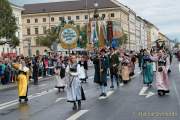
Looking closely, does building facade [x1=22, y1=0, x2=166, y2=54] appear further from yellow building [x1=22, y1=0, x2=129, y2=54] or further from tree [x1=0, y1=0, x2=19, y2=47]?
tree [x1=0, y1=0, x2=19, y2=47]

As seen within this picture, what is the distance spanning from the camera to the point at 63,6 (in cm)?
15525

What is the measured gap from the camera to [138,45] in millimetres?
195875

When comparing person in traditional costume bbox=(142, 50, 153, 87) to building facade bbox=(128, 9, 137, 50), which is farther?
building facade bbox=(128, 9, 137, 50)

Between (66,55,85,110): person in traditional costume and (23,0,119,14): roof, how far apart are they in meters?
133

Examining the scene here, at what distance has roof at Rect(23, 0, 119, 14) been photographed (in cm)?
15175

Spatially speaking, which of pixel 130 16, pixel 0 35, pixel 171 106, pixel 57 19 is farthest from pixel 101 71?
pixel 130 16

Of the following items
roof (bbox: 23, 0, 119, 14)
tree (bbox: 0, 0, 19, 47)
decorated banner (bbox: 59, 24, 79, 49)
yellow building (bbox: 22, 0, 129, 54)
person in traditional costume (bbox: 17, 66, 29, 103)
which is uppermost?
roof (bbox: 23, 0, 119, 14)

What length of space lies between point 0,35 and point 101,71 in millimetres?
53293

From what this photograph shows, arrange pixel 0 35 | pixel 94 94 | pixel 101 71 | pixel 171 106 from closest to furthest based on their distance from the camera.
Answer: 1. pixel 171 106
2. pixel 101 71
3. pixel 94 94
4. pixel 0 35

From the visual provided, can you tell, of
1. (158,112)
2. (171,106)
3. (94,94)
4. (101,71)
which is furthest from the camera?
(94,94)

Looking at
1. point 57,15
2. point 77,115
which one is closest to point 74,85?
point 77,115

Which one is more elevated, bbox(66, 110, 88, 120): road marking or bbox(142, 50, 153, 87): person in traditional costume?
bbox(142, 50, 153, 87): person in traditional costume

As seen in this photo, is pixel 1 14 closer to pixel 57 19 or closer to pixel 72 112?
pixel 72 112

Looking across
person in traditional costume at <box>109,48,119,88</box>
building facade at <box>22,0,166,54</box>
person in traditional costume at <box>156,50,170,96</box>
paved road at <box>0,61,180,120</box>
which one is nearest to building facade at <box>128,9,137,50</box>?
building facade at <box>22,0,166,54</box>
